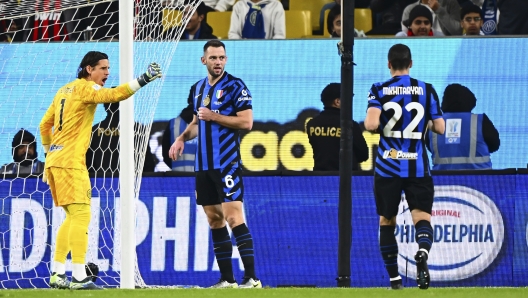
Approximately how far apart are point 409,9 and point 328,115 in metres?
2.85

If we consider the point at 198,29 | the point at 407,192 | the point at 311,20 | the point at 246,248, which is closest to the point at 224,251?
the point at 246,248

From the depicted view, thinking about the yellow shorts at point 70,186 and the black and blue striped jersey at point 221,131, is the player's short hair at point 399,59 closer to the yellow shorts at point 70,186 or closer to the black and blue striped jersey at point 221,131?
the black and blue striped jersey at point 221,131

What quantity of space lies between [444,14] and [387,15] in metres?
0.67

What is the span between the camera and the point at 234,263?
927cm

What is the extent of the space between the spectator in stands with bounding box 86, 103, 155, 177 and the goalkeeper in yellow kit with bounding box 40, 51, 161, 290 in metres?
1.76

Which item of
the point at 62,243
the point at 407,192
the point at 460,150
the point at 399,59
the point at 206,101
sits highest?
the point at 399,59

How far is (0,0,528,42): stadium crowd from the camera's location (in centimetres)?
1124

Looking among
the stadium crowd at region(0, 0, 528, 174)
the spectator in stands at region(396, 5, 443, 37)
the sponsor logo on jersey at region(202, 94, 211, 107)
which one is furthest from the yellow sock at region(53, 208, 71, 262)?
the spectator in stands at region(396, 5, 443, 37)

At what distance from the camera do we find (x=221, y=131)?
8344 mm

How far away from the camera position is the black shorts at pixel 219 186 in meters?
8.22

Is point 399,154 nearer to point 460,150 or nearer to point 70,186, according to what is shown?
point 70,186

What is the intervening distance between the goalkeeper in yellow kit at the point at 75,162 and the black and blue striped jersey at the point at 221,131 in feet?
3.26

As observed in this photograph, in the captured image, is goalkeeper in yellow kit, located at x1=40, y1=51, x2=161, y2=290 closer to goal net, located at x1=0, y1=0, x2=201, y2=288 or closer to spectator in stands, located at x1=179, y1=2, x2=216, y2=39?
goal net, located at x1=0, y1=0, x2=201, y2=288

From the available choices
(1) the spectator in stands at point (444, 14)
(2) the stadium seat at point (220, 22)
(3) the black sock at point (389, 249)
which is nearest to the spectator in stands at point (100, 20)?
(2) the stadium seat at point (220, 22)
